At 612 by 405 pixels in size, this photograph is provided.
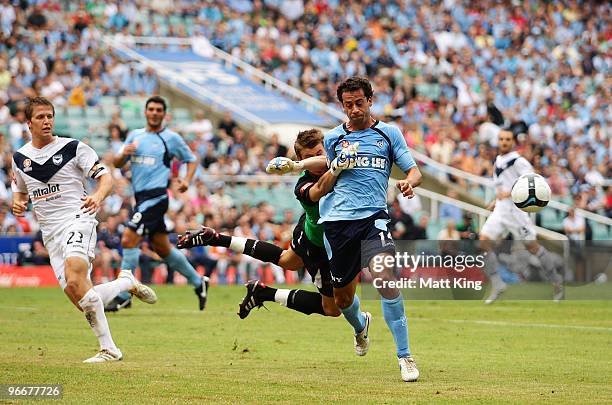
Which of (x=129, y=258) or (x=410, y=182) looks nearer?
(x=410, y=182)

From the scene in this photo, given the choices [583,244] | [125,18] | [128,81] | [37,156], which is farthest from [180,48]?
[37,156]

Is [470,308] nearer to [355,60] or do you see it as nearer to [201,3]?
[355,60]

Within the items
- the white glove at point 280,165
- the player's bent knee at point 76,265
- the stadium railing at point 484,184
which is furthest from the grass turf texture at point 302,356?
the stadium railing at point 484,184

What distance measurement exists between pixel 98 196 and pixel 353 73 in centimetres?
2556

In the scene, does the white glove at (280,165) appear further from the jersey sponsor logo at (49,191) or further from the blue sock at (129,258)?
the blue sock at (129,258)

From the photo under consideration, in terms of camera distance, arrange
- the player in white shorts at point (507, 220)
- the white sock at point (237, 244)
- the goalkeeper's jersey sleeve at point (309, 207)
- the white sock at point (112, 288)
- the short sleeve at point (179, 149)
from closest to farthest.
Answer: the goalkeeper's jersey sleeve at point (309, 207) < the white sock at point (112, 288) < the white sock at point (237, 244) < the short sleeve at point (179, 149) < the player in white shorts at point (507, 220)

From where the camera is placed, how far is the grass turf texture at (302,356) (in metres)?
9.17

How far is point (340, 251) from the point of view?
10352 mm

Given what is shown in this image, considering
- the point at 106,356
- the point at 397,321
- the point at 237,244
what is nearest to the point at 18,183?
the point at 106,356

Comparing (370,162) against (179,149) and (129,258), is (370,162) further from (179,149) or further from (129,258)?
(129,258)

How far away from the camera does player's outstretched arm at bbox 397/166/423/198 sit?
9.71 metres

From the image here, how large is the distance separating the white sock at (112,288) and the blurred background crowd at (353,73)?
11.4m

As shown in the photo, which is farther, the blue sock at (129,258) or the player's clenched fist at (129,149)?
the blue sock at (129,258)

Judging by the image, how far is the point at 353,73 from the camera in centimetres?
3616
